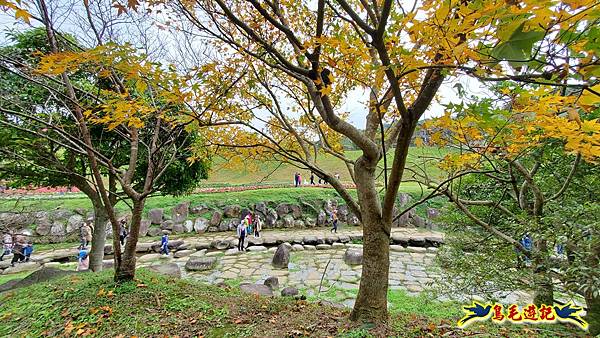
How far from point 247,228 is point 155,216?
384cm

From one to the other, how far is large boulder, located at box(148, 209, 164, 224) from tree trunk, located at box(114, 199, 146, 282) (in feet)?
27.5

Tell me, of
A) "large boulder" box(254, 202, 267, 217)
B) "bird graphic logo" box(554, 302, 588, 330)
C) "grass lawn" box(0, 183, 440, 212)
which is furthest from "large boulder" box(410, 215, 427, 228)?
"bird graphic logo" box(554, 302, 588, 330)

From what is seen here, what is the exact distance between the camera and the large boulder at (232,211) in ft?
39.8

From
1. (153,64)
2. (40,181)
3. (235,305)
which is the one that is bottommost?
(235,305)

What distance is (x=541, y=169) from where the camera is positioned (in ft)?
10.6

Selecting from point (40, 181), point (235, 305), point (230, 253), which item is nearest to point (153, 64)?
point (235, 305)

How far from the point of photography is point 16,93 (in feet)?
14.3

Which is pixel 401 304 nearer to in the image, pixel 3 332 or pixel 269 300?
pixel 269 300

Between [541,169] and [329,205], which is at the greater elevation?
[541,169]

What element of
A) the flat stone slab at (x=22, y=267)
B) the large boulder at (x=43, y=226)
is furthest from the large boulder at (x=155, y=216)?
the flat stone slab at (x=22, y=267)

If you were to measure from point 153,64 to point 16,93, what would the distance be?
150 inches

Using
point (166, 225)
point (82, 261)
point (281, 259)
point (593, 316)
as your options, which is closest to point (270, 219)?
point (166, 225)

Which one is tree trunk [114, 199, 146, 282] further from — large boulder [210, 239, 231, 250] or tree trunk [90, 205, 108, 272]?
large boulder [210, 239, 231, 250]

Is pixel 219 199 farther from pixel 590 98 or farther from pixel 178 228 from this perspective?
pixel 590 98
